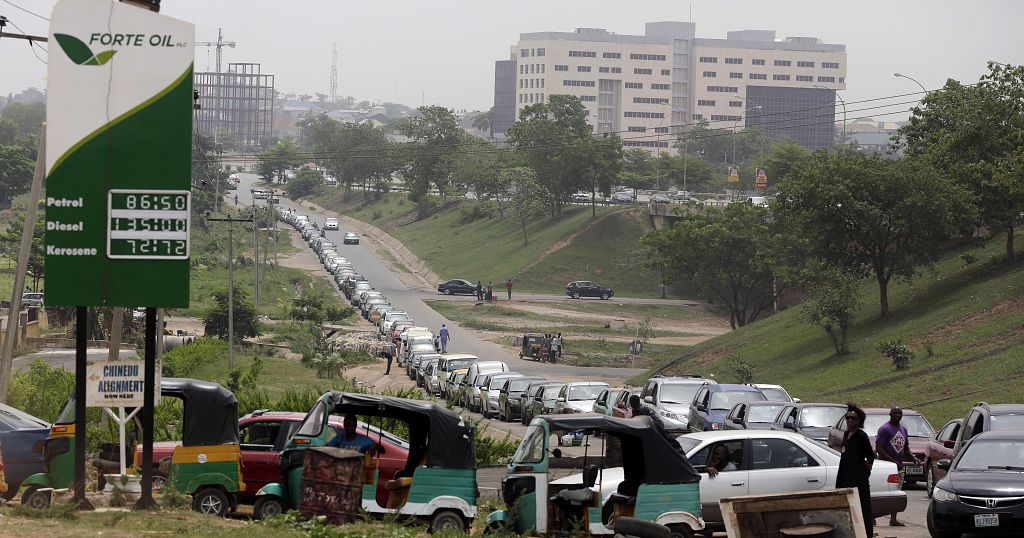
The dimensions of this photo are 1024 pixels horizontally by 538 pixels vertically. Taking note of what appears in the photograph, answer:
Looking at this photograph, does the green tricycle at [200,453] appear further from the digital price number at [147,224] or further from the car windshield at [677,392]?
the car windshield at [677,392]

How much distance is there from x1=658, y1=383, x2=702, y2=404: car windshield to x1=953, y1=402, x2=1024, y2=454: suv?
10.3 metres

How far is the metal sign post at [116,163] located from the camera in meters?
13.7

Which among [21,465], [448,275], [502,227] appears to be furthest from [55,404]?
[502,227]

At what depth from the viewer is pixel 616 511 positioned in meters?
14.3

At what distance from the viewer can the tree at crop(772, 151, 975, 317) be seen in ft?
156

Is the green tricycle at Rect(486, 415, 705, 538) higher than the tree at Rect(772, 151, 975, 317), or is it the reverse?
the tree at Rect(772, 151, 975, 317)

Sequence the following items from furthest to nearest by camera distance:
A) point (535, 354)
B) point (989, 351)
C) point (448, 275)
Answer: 1. point (448, 275)
2. point (535, 354)
3. point (989, 351)

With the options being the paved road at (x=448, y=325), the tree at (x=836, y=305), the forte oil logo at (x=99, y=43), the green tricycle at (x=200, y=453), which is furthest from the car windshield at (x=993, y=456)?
the paved road at (x=448, y=325)

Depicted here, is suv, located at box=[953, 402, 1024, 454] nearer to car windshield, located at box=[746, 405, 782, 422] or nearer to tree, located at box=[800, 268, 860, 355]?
→ car windshield, located at box=[746, 405, 782, 422]

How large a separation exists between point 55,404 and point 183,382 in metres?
11.6

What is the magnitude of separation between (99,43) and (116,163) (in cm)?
131

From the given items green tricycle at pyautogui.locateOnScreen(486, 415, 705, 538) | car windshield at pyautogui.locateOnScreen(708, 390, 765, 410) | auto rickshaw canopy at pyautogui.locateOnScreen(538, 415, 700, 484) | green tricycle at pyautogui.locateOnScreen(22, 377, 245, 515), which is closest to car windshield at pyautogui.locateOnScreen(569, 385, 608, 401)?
car windshield at pyautogui.locateOnScreen(708, 390, 765, 410)

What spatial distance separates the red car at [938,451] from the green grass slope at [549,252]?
64302mm

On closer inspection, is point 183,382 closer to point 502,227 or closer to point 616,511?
point 616,511
